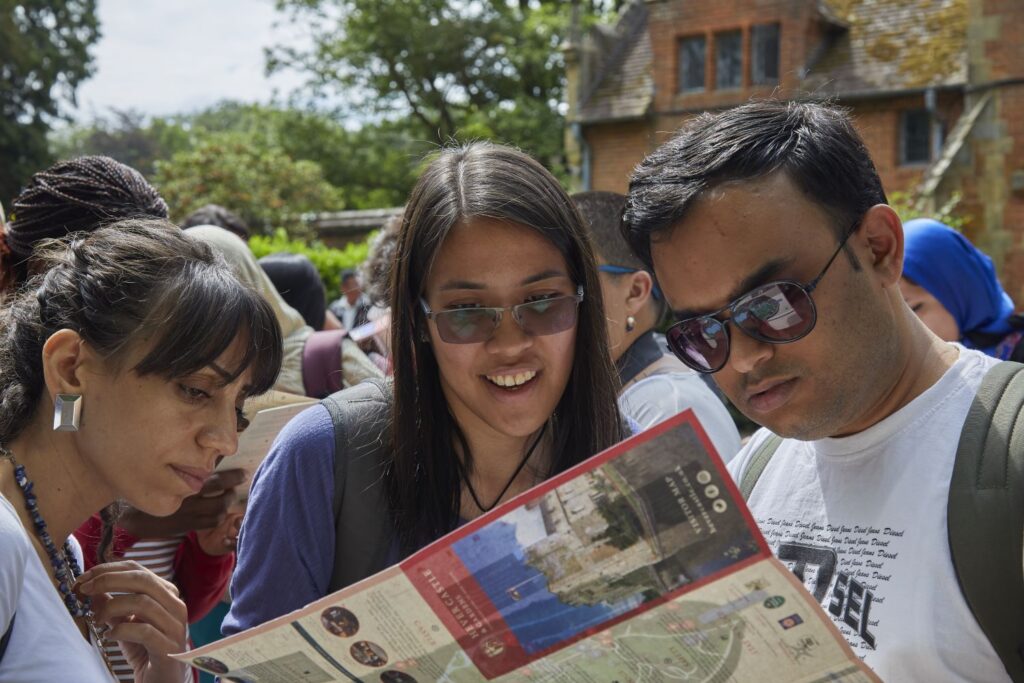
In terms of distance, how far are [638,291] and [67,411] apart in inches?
85.6

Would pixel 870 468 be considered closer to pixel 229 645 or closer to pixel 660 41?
pixel 229 645

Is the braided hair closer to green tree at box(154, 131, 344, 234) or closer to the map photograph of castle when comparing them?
the map photograph of castle

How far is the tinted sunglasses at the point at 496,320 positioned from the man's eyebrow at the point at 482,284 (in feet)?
0.13

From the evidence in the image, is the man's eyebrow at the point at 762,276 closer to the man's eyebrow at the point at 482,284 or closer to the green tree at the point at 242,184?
the man's eyebrow at the point at 482,284

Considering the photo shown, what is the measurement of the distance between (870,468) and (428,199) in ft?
3.29

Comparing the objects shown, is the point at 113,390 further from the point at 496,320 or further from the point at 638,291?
the point at 638,291

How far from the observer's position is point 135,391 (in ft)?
6.22

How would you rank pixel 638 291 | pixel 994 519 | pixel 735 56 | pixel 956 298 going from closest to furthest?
1. pixel 994 519
2. pixel 638 291
3. pixel 956 298
4. pixel 735 56

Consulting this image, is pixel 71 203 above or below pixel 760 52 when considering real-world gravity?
below

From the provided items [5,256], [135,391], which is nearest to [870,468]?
[135,391]

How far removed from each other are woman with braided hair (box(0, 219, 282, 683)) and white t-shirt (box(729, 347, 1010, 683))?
3.43 ft

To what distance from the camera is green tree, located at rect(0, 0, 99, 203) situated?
2728 cm

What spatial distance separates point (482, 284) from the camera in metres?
2.13

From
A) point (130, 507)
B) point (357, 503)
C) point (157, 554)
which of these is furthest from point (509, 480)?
point (157, 554)
